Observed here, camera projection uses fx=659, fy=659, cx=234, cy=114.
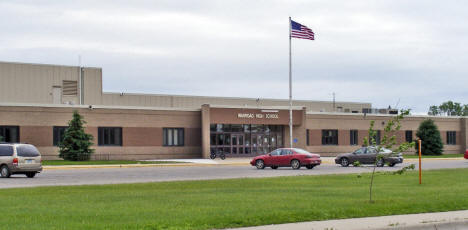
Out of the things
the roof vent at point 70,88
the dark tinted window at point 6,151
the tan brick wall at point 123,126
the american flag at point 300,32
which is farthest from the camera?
the roof vent at point 70,88

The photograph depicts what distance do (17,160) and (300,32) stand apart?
85.5ft

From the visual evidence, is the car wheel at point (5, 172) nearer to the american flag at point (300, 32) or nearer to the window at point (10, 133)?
the window at point (10, 133)

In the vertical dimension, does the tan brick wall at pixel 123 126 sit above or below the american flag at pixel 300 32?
below

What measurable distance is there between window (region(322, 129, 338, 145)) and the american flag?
1831 centimetres

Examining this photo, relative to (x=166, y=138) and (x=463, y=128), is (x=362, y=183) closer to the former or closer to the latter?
(x=166, y=138)

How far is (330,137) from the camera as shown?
6706 centimetres

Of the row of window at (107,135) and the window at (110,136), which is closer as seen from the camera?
the row of window at (107,135)

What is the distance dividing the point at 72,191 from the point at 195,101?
1962 inches

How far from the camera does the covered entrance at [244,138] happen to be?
2375 inches

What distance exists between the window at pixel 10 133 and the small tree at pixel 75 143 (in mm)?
3510

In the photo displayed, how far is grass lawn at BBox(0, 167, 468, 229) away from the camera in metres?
13.0

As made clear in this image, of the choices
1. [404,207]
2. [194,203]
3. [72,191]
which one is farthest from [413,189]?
[72,191]

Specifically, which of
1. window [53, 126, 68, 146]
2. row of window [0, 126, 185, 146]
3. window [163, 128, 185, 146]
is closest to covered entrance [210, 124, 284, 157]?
window [163, 128, 185, 146]

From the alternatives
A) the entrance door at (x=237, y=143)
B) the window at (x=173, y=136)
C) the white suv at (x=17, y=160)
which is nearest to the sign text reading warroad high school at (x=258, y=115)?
the entrance door at (x=237, y=143)
